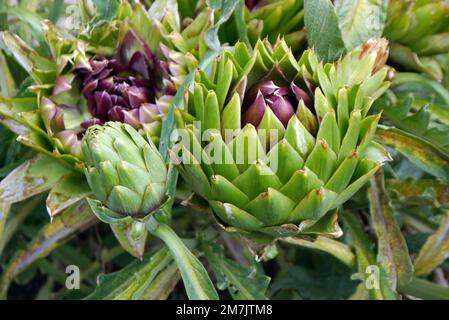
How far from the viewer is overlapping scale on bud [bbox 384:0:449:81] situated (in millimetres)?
833

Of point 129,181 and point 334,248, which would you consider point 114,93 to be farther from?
point 334,248

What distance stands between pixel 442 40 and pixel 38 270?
2.34 feet

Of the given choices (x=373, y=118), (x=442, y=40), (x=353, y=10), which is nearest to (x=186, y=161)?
(x=373, y=118)

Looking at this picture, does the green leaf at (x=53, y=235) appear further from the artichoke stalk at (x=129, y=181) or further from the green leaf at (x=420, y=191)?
the green leaf at (x=420, y=191)

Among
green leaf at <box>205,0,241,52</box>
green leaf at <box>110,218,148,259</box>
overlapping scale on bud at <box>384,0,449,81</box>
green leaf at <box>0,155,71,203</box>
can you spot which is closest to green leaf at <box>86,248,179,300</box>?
green leaf at <box>110,218,148,259</box>

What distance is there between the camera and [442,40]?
2.81 feet

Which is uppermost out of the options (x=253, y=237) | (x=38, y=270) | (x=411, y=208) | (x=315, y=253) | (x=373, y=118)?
(x=373, y=118)

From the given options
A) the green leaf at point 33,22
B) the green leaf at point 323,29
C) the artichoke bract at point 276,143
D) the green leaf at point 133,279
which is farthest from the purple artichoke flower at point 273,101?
the green leaf at point 33,22

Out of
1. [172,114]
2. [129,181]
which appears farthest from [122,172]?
[172,114]

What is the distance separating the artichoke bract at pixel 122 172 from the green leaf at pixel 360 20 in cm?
29

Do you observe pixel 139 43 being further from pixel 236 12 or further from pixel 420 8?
pixel 420 8

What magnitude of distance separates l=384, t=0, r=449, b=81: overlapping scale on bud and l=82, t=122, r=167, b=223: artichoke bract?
38 centimetres

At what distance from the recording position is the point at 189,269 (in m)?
0.65

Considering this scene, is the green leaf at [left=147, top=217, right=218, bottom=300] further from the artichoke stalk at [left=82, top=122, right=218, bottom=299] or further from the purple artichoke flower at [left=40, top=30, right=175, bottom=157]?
the purple artichoke flower at [left=40, top=30, right=175, bottom=157]
